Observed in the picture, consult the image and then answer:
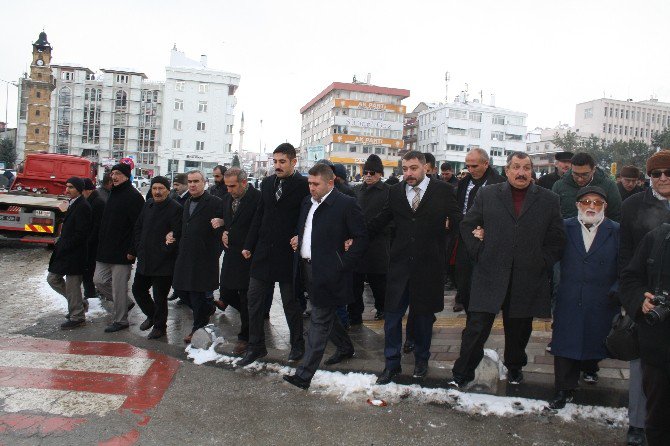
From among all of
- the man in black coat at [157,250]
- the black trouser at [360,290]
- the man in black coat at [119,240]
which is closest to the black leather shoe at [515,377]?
the black trouser at [360,290]

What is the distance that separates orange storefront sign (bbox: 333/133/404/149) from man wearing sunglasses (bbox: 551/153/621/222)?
7560cm

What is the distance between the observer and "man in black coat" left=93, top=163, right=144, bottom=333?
6.71 m

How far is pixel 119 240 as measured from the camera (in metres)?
6.74

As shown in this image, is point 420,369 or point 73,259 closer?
point 420,369

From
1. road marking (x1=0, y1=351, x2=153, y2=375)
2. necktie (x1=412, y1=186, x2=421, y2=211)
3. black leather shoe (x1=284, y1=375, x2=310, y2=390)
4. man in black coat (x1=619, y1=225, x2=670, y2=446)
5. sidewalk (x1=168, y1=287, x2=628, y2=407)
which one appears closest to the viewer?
man in black coat (x1=619, y1=225, x2=670, y2=446)

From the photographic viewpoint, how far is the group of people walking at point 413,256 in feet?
13.9

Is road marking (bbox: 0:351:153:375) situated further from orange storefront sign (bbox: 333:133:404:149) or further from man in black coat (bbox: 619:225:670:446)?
orange storefront sign (bbox: 333:133:404:149)

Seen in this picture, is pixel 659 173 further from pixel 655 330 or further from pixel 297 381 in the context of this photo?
pixel 297 381

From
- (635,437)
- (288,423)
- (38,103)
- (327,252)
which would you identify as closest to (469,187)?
(327,252)

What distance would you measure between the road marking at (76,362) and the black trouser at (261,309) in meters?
1.11

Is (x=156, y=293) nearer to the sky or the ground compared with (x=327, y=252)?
nearer to the ground

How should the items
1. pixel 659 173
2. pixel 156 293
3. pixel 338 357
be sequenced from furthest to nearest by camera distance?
pixel 156 293
pixel 338 357
pixel 659 173

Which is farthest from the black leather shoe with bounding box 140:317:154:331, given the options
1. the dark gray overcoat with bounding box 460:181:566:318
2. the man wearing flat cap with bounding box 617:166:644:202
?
the man wearing flat cap with bounding box 617:166:644:202

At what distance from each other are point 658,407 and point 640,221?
145cm
